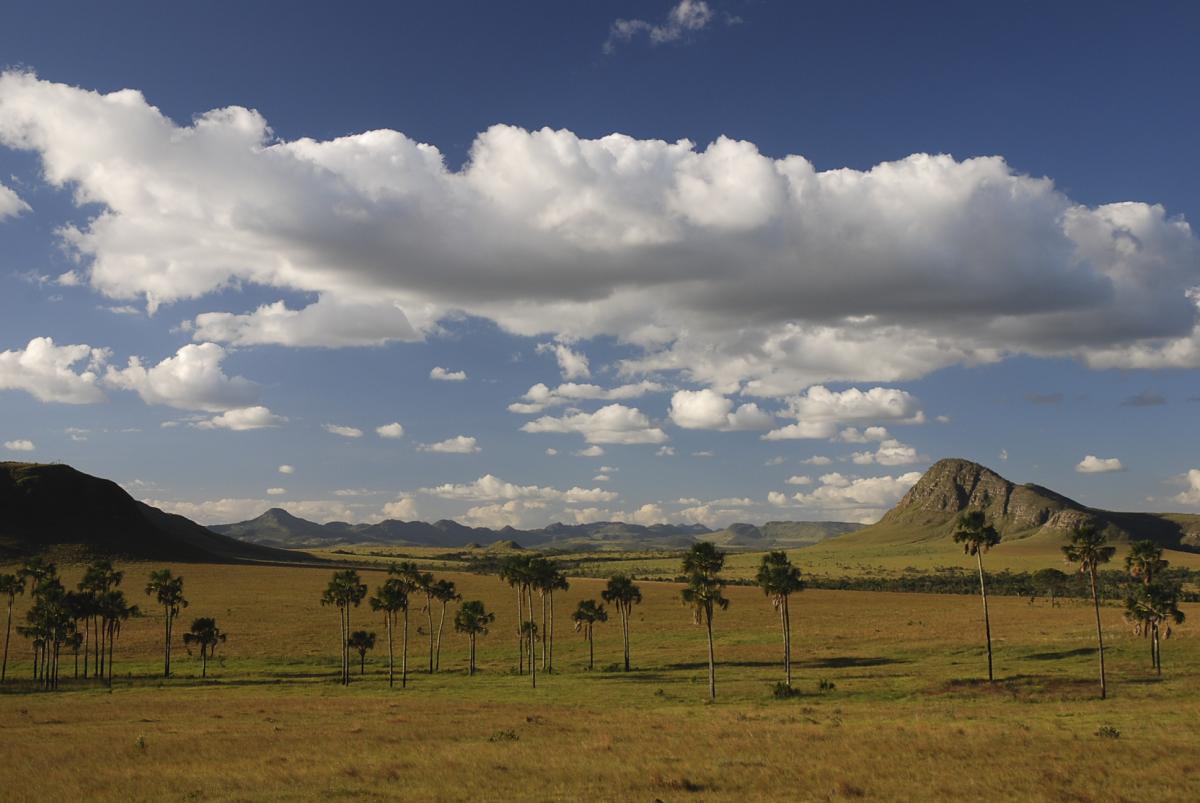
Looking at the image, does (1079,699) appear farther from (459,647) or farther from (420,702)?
(459,647)

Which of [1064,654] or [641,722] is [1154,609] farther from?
[641,722]

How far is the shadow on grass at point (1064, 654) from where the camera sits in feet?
273

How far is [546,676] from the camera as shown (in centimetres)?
8600

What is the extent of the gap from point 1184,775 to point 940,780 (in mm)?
10023

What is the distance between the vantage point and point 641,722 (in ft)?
167

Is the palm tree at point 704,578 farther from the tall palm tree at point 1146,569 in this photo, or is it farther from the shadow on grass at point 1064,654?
the tall palm tree at point 1146,569

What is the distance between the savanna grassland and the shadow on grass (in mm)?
544

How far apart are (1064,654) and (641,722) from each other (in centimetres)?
5685

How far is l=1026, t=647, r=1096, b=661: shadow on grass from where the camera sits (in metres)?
83.3

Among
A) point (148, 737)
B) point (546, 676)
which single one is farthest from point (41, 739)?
point (546, 676)

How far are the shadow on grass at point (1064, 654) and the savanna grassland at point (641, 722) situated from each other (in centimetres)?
54

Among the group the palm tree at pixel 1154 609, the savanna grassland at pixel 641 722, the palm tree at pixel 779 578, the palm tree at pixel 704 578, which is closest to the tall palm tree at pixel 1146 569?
the palm tree at pixel 1154 609

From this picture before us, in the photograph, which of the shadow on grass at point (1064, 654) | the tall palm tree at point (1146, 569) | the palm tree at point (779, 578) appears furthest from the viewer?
the shadow on grass at point (1064, 654)

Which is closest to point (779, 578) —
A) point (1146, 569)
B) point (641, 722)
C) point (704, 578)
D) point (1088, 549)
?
point (704, 578)
